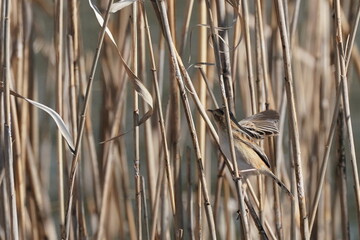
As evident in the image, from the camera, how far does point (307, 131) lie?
410cm

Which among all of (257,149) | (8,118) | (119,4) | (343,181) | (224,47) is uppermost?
(119,4)

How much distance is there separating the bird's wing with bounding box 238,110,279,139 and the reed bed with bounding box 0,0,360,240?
0.30ft

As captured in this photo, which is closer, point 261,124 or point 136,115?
point 136,115

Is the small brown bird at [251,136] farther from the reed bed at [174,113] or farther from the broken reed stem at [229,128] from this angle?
the broken reed stem at [229,128]

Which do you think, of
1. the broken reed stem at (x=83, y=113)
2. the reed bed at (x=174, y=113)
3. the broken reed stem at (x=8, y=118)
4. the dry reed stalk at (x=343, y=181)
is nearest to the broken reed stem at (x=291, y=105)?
the reed bed at (x=174, y=113)

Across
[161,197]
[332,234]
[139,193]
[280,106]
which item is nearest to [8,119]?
[139,193]

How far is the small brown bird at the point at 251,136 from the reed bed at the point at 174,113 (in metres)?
0.06

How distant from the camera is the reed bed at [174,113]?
8.23 ft

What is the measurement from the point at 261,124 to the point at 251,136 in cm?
6

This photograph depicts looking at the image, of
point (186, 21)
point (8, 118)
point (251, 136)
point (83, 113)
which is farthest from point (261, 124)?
point (8, 118)

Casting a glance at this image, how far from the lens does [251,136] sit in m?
2.94

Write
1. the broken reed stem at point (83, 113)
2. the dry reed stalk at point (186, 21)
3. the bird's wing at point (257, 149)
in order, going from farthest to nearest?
the bird's wing at point (257, 149)
the dry reed stalk at point (186, 21)
the broken reed stem at point (83, 113)

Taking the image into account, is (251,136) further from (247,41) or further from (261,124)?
(247,41)

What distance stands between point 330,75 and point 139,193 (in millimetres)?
1598
